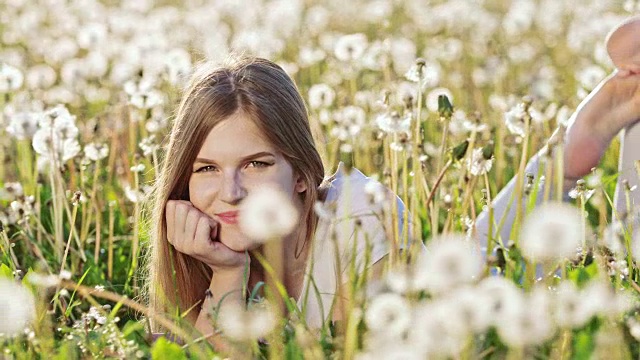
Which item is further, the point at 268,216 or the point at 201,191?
the point at 201,191

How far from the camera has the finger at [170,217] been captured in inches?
89.7

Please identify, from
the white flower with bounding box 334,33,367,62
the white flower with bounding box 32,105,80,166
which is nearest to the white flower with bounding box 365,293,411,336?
the white flower with bounding box 32,105,80,166

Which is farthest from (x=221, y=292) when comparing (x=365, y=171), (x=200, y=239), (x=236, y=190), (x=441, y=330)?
(x=365, y=171)

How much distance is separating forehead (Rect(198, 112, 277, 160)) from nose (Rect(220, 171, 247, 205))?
0.05m

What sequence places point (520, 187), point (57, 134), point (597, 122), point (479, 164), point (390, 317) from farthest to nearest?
point (597, 122) < point (57, 134) < point (479, 164) < point (520, 187) < point (390, 317)

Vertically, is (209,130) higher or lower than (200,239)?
higher

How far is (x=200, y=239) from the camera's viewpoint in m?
2.20

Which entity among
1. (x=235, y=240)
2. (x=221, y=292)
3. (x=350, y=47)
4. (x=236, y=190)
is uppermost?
(x=350, y=47)

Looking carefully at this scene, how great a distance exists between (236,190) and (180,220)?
0.16 meters

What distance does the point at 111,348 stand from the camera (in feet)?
5.63

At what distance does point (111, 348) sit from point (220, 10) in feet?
18.1

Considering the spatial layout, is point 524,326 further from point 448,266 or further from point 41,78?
point 41,78

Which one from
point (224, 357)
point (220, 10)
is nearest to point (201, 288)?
point (224, 357)

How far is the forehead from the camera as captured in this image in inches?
86.6
